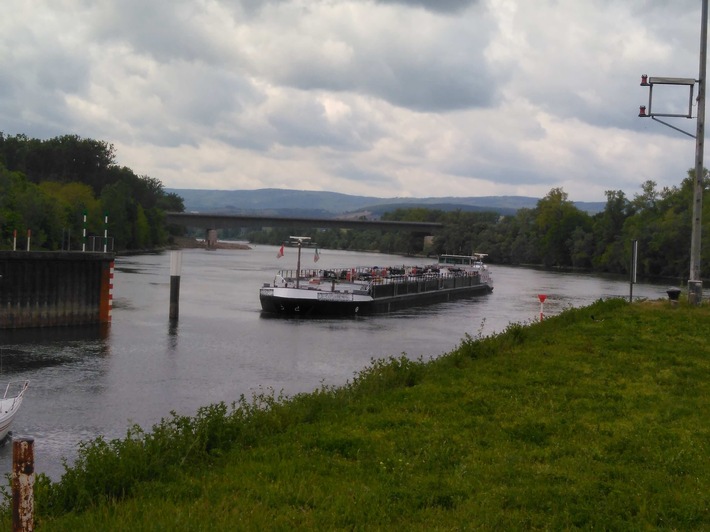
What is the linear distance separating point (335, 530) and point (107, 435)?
13.2 meters

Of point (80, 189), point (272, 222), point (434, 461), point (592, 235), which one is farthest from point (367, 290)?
point (272, 222)

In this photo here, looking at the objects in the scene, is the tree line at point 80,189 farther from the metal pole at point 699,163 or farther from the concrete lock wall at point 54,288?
the metal pole at point 699,163

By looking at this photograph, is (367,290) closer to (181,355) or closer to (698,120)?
(181,355)

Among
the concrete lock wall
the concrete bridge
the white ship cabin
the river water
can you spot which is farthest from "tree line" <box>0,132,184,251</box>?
the concrete lock wall

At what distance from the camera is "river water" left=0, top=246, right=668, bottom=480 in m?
21.3

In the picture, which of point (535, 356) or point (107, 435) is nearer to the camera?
point (535, 356)

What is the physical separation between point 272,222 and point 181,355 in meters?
122

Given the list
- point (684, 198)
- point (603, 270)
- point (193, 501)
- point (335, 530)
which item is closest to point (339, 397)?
point (193, 501)

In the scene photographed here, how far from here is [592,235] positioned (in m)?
132

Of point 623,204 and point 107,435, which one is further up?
point 623,204

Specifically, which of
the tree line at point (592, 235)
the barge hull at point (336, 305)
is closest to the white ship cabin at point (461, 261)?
the tree line at point (592, 235)

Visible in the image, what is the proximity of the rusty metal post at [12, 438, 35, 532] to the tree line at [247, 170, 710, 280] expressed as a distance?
8974 cm

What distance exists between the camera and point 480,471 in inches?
352

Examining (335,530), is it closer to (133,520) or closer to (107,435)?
(133,520)
